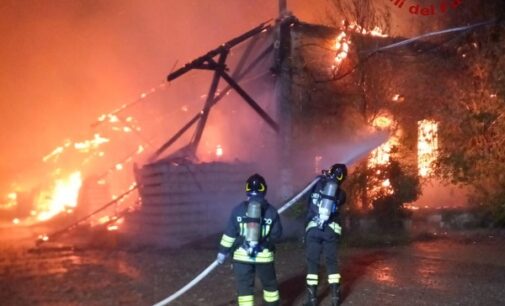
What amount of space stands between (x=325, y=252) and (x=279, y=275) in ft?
7.03

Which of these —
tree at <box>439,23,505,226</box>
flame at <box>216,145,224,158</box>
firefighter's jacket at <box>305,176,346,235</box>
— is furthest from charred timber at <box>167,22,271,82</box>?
firefighter's jacket at <box>305,176,346,235</box>

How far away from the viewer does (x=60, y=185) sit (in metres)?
22.5

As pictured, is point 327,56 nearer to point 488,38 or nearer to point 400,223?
point 488,38

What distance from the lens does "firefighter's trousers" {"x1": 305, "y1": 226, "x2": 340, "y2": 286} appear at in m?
5.92

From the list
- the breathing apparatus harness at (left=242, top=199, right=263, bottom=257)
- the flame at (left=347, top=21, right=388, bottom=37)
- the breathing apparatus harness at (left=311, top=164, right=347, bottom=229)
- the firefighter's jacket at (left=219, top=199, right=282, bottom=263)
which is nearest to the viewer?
the breathing apparatus harness at (left=242, top=199, right=263, bottom=257)

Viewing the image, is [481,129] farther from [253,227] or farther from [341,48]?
[253,227]

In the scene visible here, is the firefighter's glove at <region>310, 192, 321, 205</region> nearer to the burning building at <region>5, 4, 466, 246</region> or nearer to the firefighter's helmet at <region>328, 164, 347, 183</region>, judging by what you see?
the firefighter's helmet at <region>328, 164, 347, 183</region>

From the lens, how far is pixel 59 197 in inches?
878

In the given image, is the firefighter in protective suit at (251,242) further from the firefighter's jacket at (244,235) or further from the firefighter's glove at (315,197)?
the firefighter's glove at (315,197)

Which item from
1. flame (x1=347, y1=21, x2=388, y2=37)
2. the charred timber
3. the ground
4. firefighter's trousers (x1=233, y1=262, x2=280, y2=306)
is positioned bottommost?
the ground

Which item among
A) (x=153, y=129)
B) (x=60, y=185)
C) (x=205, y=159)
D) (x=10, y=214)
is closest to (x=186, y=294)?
(x=205, y=159)

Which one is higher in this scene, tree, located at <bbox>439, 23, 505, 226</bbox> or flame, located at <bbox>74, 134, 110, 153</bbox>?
flame, located at <bbox>74, 134, 110, 153</bbox>

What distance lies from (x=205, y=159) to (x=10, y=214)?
14.2 m

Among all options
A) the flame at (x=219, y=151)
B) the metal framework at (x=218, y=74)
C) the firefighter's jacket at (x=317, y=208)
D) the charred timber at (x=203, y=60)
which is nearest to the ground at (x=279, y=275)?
the firefighter's jacket at (x=317, y=208)
